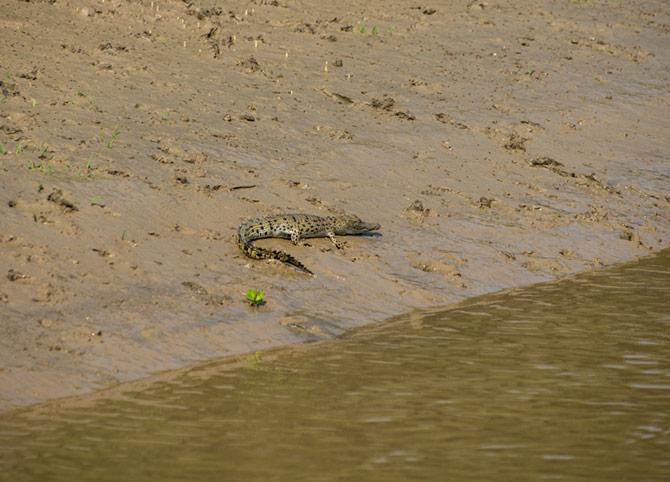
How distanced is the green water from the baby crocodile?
1.18 metres

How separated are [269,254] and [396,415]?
9.32 feet

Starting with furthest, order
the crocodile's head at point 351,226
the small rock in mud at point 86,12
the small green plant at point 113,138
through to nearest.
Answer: the small rock in mud at point 86,12
the small green plant at point 113,138
the crocodile's head at point 351,226

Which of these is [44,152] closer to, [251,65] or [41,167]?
[41,167]

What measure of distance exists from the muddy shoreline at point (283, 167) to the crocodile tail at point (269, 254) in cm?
8

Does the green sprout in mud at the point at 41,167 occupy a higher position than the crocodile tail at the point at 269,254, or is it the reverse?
the green sprout in mud at the point at 41,167

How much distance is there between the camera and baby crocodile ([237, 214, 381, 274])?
970cm

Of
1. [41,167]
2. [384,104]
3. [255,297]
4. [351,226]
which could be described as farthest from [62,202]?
[384,104]

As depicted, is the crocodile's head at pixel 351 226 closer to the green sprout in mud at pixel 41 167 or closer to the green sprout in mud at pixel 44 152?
the green sprout in mud at pixel 41 167

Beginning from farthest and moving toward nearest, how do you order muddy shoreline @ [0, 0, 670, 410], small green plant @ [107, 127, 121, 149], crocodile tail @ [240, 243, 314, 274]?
small green plant @ [107, 127, 121, 149] < crocodile tail @ [240, 243, 314, 274] < muddy shoreline @ [0, 0, 670, 410]

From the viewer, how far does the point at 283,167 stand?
37.8 ft

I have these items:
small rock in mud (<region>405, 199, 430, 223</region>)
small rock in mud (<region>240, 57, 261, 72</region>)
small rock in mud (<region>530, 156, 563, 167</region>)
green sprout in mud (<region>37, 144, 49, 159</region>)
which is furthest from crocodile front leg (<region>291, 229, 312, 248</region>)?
small rock in mud (<region>530, 156, 563, 167</region>)

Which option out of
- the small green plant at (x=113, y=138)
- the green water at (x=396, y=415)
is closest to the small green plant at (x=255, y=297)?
the green water at (x=396, y=415)

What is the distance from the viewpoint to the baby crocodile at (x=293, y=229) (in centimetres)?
970

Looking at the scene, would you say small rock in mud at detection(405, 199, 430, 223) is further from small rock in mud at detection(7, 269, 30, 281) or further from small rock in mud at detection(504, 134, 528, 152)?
small rock in mud at detection(7, 269, 30, 281)
